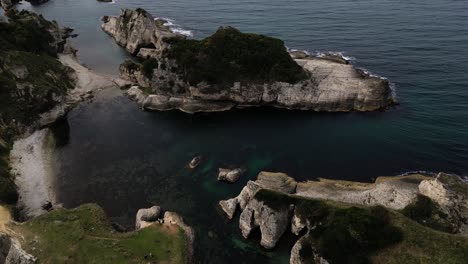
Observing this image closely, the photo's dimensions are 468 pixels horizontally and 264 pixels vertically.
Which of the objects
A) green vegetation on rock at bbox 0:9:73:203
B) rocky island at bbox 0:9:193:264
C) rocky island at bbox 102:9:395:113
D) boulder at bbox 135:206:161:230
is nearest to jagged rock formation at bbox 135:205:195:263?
boulder at bbox 135:206:161:230

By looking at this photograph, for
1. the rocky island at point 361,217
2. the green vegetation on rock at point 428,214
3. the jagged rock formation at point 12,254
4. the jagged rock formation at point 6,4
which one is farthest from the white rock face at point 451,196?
the jagged rock formation at point 6,4

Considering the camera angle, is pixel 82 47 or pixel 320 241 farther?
pixel 82 47

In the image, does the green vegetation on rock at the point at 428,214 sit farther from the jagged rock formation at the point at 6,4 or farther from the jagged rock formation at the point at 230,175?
the jagged rock formation at the point at 6,4

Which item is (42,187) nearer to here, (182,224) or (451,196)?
(182,224)

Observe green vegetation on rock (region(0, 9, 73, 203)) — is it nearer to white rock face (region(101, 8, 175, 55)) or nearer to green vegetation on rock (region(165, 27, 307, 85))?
white rock face (region(101, 8, 175, 55))

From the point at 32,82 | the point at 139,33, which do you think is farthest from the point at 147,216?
the point at 139,33

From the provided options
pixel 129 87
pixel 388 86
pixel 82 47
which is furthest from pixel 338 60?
pixel 82 47

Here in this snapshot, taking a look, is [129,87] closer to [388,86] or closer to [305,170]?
[305,170]
